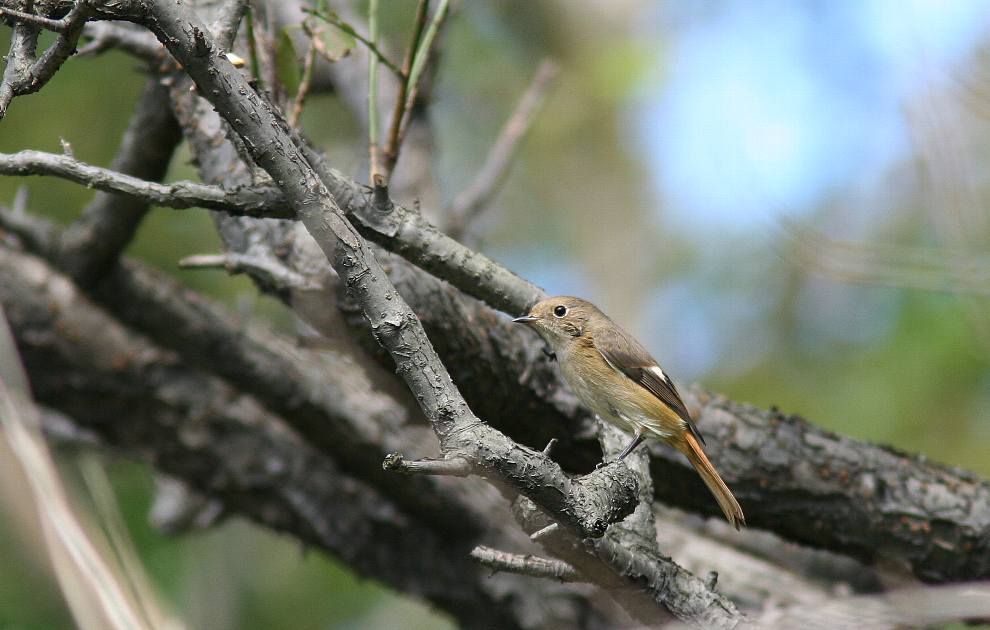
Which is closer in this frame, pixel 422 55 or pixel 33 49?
pixel 33 49

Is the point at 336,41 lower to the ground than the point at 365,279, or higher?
higher

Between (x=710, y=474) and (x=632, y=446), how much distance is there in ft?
1.42

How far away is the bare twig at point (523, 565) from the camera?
1.96 metres

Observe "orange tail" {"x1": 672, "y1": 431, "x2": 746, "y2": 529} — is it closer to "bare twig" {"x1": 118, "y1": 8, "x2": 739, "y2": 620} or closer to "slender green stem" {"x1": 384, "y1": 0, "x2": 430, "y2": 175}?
"bare twig" {"x1": 118, "y1": 8, "x2": 739, "y2": 620}

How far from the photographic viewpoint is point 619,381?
→ 3.42m

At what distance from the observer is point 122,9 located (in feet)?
6.21

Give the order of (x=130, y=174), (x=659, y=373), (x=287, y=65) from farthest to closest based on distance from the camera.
Result: (x=130, y=174) < (x=659, y=373) < (x=287, y=65)

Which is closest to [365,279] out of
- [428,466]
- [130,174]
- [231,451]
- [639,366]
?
[428,466]

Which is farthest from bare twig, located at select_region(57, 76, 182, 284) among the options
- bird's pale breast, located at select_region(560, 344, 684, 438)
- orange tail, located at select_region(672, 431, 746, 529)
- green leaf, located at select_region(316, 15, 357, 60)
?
orange tail, located at select_region(672, 431, 746, 529)

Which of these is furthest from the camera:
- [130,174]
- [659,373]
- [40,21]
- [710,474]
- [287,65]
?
[130,174]

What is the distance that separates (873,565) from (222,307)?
318cm

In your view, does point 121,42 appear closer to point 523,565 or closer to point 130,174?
point 130,174

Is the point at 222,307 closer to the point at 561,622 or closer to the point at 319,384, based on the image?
the point at 319,384

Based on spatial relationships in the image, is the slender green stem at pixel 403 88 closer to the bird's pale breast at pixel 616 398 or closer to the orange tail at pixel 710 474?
the bird's pale breast at pixel 616 398
